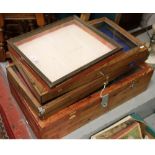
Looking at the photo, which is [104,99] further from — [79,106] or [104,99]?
[79,106]

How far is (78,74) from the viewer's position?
0.92m

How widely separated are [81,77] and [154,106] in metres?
0.54

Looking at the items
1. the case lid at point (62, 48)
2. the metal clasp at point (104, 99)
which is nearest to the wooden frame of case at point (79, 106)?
the metal clasp at point (104, 99)

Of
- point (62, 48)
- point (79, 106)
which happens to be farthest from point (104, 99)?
point (62, 48)

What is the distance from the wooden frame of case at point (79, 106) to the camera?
0.95 meters

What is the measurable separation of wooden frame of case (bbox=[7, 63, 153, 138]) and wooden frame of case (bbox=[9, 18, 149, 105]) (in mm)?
68

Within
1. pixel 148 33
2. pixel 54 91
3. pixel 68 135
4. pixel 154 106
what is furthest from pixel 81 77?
pixel 148 33

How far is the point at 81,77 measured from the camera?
0.92 metres

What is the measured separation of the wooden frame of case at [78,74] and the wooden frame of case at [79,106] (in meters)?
0.07

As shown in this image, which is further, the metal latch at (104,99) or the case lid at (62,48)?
the metal latch at (104,99)

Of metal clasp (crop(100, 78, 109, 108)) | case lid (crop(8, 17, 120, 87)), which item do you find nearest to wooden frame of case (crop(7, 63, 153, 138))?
metal clasp (crop(100, 78, 109, 108))

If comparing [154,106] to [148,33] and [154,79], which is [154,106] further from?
[148,33]

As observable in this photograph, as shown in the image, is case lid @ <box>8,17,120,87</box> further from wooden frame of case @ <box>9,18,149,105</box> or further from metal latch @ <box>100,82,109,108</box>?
metal latch @ <box>100,82,109,108</box>

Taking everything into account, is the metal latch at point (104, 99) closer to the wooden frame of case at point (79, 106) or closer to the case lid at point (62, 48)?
the wooden frame of case at point (79, 106)
